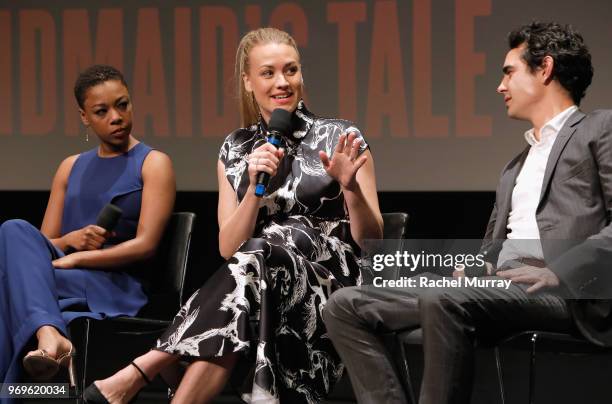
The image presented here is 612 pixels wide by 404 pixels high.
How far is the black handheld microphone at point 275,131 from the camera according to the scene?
2.70 metres

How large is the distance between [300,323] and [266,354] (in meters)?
0.18

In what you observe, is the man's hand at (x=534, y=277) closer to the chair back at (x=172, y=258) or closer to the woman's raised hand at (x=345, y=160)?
the woman's raised hand at (x=345, y=160)

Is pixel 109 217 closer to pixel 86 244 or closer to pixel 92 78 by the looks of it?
pixel 86 244

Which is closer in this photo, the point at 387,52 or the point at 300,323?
the point at 300,323

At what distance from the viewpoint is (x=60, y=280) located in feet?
10.9

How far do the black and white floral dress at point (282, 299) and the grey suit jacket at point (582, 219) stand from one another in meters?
0.57

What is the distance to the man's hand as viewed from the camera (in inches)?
94.0

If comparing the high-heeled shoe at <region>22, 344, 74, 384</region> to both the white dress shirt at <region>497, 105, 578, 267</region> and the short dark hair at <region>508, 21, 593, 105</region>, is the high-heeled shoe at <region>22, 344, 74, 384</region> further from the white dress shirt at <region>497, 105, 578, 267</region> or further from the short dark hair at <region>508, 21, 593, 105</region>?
the short dark hair at <region>508, 21, 593, 105</region>

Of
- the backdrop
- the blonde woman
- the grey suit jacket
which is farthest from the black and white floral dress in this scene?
the backdrop

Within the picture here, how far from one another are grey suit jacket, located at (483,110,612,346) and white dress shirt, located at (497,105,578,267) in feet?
0.20

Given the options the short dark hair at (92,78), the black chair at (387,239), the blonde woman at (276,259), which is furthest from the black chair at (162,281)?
the black chair at (387,239)

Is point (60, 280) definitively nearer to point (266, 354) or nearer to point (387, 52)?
point (266, 354)

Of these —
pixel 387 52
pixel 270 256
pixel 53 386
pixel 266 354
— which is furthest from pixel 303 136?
pixel 387 52

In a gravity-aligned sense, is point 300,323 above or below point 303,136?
below
